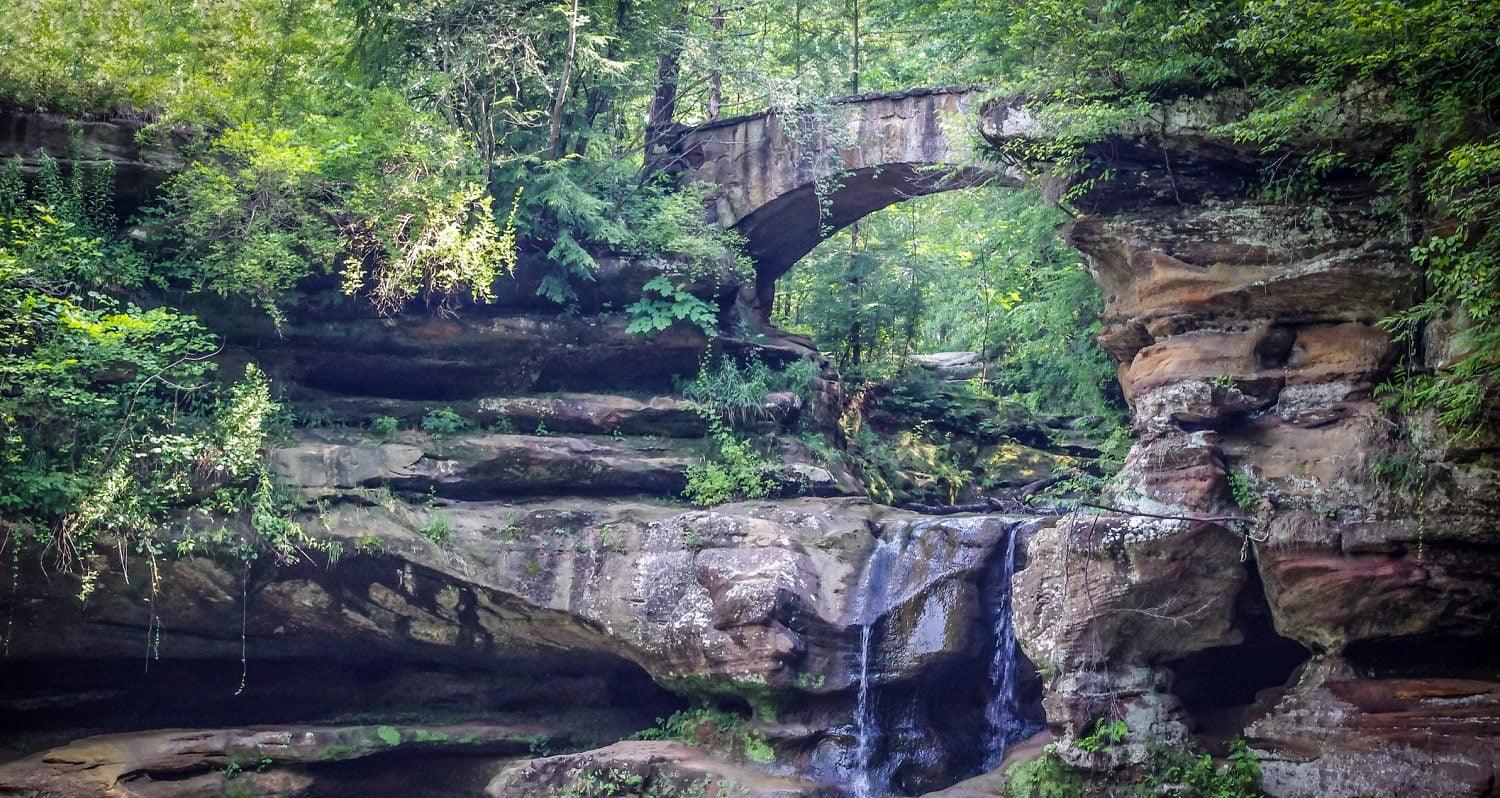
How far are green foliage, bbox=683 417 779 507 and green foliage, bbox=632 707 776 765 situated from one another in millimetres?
2611

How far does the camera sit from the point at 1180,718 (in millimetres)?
10469

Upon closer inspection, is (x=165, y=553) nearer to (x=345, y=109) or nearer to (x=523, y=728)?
(x=523, y=728)

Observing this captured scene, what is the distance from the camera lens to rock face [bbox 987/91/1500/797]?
9.27 meters

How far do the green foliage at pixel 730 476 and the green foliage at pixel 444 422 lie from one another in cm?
299

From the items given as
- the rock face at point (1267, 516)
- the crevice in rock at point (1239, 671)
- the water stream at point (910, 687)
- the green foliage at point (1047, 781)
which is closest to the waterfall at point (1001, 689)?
the water stream at point (910, 687)

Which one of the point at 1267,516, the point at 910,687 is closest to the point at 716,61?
the point at 910,687

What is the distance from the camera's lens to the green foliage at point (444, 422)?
1412cm

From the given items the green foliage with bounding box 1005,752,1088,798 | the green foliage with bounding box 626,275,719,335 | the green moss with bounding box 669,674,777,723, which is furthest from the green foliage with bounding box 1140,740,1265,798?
the green foliage with bounding box 626,275,719,335

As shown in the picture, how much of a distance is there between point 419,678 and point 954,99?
1007 centimetres

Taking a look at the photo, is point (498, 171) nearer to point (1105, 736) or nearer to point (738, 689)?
point (738, 689)

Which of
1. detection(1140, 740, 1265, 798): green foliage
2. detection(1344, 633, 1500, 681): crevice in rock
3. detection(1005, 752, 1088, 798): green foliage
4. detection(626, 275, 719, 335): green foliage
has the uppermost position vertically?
detection(626, 275, 719, 335): green foliage

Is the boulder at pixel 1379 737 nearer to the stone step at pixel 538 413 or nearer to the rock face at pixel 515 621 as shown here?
the rock face at pixel 515 621

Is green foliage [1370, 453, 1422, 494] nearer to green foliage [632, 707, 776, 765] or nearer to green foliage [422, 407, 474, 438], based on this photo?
green foliage [632, 707, 776, 765]

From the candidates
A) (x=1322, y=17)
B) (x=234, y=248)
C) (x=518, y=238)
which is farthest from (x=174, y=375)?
(x=1322, y=17)
